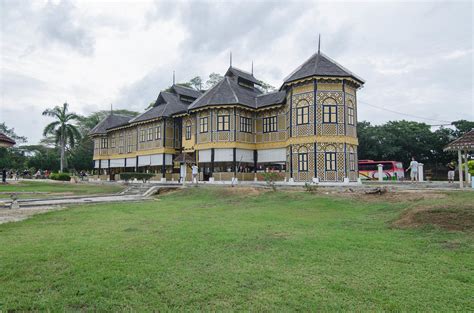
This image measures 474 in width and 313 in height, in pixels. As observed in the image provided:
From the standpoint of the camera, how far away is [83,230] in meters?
9.04

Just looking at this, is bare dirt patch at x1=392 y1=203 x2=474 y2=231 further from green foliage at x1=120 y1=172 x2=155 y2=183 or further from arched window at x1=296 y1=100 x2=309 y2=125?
green foliage at x1=120 y1=172 x2=155 y2=183

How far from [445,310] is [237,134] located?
2434 cm

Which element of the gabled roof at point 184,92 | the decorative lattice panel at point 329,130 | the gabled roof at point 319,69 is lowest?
the decorative lattice panel at point 329,130

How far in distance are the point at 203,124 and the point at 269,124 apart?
226 inches

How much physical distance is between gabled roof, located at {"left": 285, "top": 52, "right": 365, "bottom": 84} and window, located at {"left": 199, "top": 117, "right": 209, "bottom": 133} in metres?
7.87

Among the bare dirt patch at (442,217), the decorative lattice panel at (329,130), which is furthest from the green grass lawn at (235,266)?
the decorative lattice panel at (329,130)

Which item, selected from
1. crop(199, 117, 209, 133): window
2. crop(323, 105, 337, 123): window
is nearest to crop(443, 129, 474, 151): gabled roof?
crop(323, 105, 337, 123): window

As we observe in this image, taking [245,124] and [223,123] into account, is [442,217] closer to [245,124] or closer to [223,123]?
[223,123]

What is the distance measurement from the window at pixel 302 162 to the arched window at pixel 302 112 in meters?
2.37

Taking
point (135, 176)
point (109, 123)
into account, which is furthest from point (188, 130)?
point (109, 123)

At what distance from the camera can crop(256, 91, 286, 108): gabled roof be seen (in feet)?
90.6

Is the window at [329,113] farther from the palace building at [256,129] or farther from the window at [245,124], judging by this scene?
the window at [245,124]

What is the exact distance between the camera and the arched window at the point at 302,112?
24292mm

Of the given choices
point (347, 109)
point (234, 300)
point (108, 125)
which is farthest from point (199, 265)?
point (108, 125)
